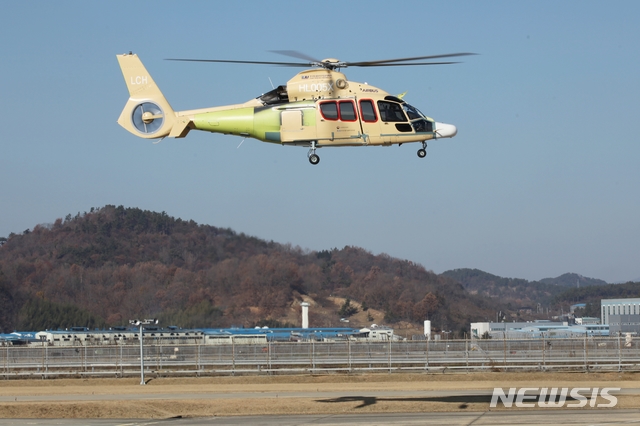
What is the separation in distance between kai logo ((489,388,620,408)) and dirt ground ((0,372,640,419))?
0.63 metres

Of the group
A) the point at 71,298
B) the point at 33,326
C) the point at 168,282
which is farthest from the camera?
the point at 168,282

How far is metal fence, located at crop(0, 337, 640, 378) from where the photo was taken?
43531 mm

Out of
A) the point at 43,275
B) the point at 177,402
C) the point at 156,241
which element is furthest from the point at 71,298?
the point at 177,402

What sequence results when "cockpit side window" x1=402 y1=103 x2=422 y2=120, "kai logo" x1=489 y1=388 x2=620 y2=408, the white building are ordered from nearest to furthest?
1. "kai logo" x1=489 y1=388 x2=620 y2=408
2. "cockpit side window" x1=402 y1=103 x2=422 y2=120
3. the white building

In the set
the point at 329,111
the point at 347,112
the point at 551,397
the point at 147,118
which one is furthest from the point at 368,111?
the point at 551,397

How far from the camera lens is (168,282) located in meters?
102

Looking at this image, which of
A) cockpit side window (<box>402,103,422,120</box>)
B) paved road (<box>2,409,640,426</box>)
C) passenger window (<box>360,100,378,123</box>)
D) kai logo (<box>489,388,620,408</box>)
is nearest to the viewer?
paved road (<box>2,409,640,426</box>)

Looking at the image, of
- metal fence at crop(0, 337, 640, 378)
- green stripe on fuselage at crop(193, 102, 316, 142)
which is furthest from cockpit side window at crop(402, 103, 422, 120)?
metal fence at crop(0, 337, 640, 378)

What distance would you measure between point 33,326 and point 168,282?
20255 millimetres

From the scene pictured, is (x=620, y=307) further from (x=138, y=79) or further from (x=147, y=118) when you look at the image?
(x=147, y=118)

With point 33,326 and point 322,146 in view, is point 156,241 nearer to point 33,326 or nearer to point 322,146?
point 33,326

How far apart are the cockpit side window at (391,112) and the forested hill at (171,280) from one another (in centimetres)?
6294

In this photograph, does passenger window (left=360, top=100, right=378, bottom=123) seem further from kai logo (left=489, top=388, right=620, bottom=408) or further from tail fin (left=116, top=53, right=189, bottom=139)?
kai logo (left=489, top=388, right=620, bottom=408)

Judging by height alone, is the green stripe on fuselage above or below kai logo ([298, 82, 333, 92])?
below
